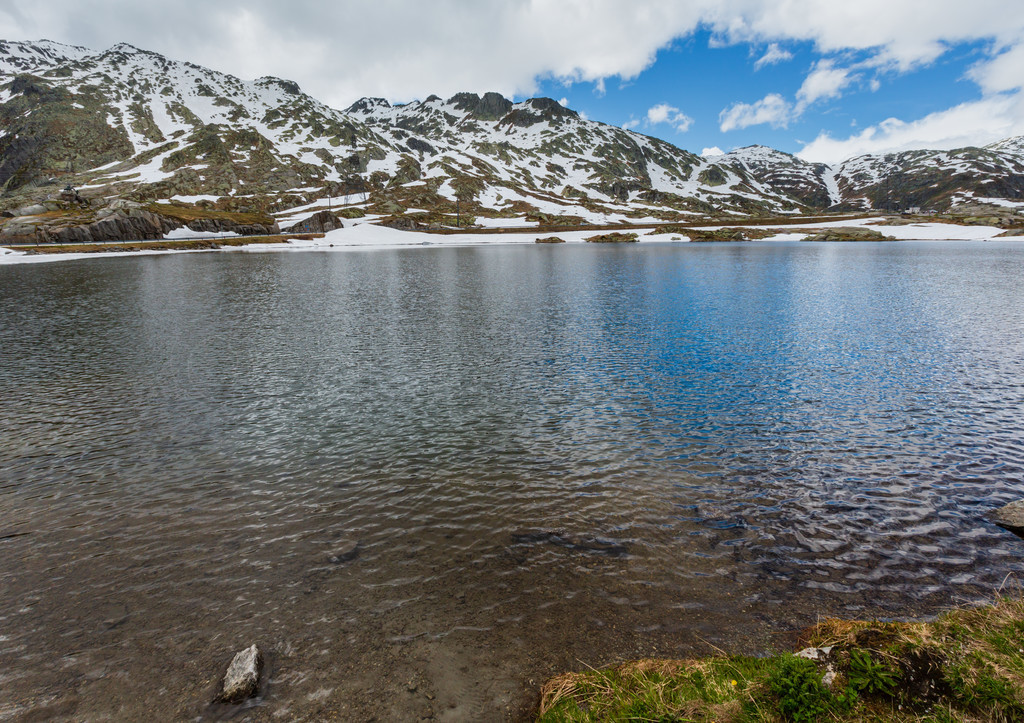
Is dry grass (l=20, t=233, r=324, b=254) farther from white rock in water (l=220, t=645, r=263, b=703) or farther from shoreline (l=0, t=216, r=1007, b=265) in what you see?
white rock in water (l=220, t=645, r=263, b=703)

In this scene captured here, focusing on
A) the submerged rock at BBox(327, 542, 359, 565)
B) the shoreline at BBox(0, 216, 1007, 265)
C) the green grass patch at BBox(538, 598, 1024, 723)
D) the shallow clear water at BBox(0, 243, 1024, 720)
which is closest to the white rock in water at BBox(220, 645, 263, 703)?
the shallow clear water at BBox(0, 243, 1024, 720)

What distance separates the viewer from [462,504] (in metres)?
13.4

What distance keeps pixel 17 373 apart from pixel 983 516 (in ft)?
137

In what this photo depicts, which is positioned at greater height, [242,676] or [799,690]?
[799,690]

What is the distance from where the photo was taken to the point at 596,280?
6362cm

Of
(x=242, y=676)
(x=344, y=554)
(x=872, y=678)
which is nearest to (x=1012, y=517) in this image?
(x=872, y=678)

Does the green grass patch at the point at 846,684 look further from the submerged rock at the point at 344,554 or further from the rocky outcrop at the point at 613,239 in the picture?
the rocky outcrop at the point at 613,239

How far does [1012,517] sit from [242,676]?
60.2ft

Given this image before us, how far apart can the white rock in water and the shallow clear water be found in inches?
9.1

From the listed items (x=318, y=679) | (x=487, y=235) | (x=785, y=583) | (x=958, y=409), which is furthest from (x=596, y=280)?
(x=487, y=235)

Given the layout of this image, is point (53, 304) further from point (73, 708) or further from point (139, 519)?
point (73, 708)

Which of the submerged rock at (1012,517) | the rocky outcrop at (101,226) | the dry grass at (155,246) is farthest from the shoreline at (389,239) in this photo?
the submerged rock at (1012,517)

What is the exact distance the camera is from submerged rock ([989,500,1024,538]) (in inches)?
458

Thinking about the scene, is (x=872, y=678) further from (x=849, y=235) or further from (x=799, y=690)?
(x=849, y=235)
